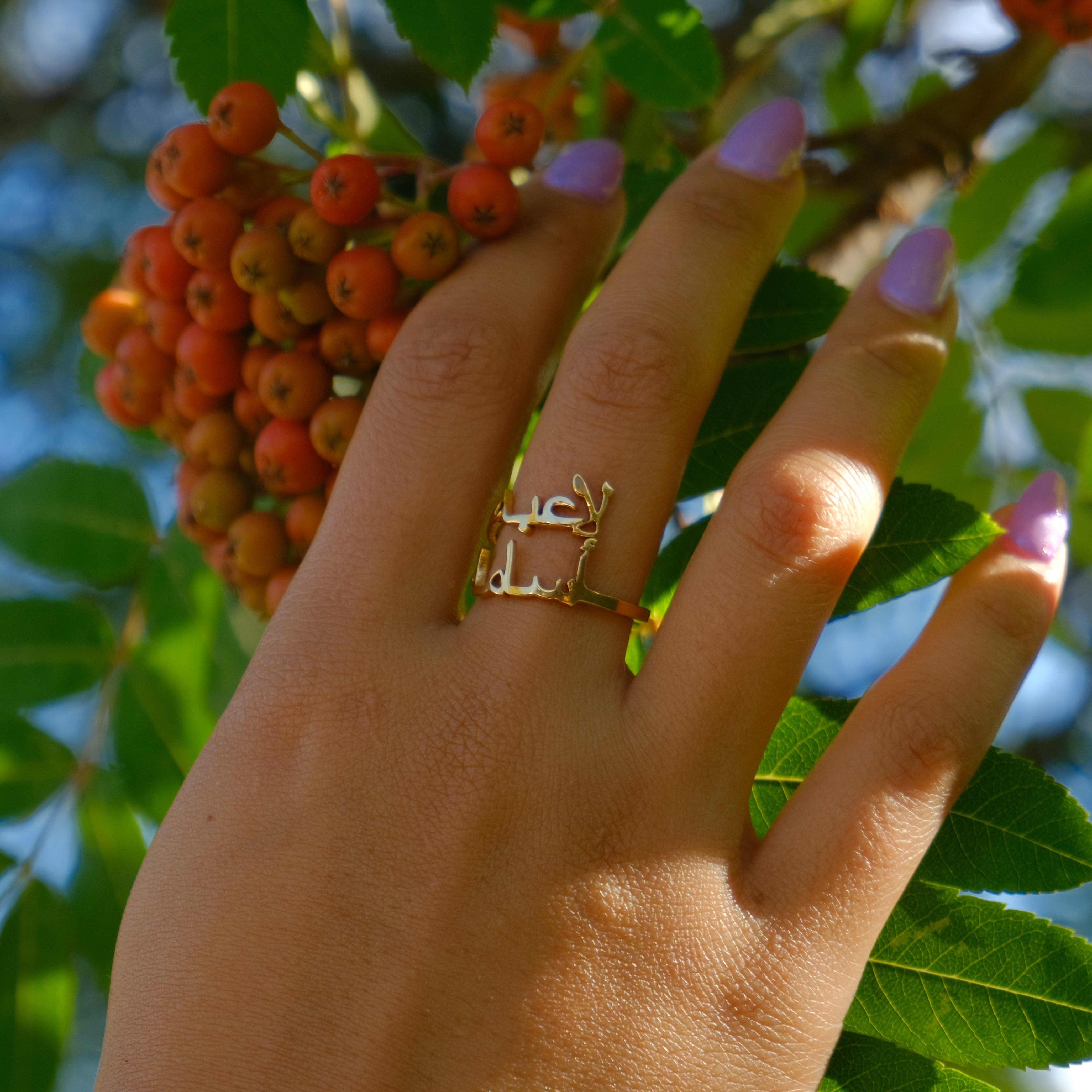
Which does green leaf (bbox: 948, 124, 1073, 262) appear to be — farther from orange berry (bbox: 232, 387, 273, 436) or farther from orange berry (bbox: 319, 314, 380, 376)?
orange berry (bbox: 232, 387, 273, 436)

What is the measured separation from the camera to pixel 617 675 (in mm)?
1074

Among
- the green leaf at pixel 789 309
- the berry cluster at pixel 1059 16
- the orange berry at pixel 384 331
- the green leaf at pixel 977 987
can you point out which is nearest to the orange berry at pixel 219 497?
the orange berry at pixel 384 331

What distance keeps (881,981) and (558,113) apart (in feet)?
5.67

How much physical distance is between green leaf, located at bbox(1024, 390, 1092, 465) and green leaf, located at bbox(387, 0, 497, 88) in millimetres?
1265

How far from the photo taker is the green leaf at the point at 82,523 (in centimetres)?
162

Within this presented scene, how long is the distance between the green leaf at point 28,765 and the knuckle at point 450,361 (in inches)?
34.2

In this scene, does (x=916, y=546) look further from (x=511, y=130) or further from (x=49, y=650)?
(x=49, y=650)

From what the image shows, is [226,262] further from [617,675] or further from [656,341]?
[617,675]

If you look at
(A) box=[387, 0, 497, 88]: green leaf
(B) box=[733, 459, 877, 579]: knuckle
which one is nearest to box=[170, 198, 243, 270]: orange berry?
(A) box=[387, 0, 497, 88]: green leaf

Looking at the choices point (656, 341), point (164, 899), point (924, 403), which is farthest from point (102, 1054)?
point (924, 403)

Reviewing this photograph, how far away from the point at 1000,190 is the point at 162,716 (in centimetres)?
182

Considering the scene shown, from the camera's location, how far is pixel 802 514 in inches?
42.1

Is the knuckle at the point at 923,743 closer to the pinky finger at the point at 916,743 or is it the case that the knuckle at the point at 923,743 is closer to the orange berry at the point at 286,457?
the pinky finger at the point at 916,743

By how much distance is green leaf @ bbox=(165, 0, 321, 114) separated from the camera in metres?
1.16
